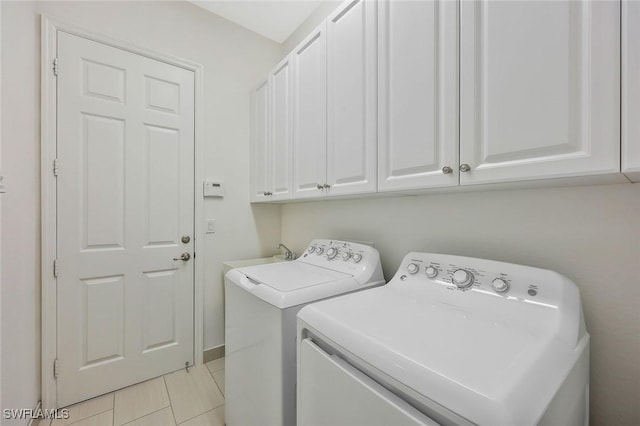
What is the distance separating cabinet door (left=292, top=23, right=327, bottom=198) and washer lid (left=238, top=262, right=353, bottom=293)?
45 cm

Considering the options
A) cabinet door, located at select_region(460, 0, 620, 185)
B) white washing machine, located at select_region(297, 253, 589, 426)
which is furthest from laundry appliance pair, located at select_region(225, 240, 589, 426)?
cabinet door, located at select_region(460, 0, 620, 185)

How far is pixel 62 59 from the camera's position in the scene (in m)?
1.64

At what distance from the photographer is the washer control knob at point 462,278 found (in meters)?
0.98

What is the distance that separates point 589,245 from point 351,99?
3.70 feet

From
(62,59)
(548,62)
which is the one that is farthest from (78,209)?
(548,62)

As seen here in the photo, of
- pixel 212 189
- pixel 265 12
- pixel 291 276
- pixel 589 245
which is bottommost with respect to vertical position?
pixel 291 276

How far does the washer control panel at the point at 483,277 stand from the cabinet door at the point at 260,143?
4.41 feet

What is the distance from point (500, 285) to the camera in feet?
2.98

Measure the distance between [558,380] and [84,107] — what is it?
2.57 m

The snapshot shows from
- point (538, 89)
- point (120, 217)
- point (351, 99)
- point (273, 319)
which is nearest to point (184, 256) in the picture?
point (120, 217)

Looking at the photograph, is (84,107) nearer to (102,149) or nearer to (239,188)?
(102,149)


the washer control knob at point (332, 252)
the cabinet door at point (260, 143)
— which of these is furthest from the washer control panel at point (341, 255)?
the cabinet door at point (260, 143)

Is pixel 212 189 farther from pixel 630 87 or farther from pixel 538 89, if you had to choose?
pixel 630 87

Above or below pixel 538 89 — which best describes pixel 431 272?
below
